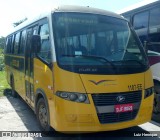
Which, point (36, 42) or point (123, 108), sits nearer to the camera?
point (123, 108)

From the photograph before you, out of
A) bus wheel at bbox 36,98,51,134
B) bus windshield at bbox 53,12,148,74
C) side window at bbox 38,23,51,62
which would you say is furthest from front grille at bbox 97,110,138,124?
side window at bbox 38,23,51,62

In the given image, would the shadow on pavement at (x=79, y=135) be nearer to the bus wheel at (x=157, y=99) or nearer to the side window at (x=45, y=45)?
the bus wheel at (x=157, y=99)

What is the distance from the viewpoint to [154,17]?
7.43 meters

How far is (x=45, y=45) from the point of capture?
5.75 m

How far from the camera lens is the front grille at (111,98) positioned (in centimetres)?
496

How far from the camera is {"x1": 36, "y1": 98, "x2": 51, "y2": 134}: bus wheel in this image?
5.73 metres

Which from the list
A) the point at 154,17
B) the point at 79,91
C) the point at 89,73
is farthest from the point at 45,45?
the point at 154,17

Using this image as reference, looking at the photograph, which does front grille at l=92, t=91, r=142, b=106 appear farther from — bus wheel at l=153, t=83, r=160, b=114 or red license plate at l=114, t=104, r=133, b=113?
bus wheel at l=153, t=83, r=160, b=114

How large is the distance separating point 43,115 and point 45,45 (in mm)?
1470

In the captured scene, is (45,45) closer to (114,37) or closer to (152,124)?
(114,37)

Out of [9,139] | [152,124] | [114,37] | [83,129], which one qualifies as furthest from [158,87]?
[9,139]

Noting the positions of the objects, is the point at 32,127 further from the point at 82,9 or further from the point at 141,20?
the point at 141,20

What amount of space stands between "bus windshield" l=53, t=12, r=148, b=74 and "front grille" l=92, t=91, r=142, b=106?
1.35 feet

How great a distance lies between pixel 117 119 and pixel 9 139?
2.34 metres
